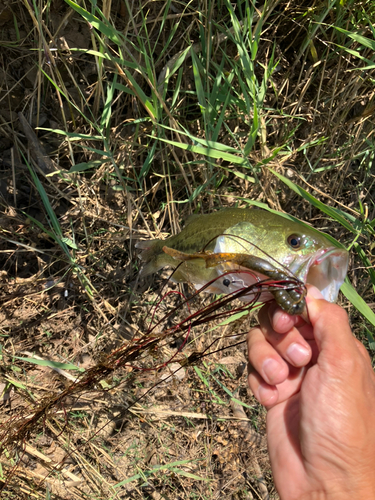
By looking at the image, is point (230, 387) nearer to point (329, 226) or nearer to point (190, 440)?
point (190, 440)

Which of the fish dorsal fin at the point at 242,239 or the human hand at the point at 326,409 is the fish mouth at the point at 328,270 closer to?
the human hand at the point at 326,409

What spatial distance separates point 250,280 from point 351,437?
2.90ft

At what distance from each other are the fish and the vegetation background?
842mm

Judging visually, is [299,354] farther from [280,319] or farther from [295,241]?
[295,241]

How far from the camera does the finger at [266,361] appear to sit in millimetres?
2041

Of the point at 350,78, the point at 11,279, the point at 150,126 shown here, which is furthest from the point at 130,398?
the point at 350,78

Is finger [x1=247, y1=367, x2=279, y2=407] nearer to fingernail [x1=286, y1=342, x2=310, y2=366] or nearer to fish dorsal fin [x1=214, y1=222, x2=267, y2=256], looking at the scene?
fingernail [x1=286, y1=342, x2=310, y2=366]

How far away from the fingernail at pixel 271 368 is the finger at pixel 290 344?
0.22 feet

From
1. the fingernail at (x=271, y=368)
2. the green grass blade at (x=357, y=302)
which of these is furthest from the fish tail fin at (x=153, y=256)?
the green grass blade at (x=357, y=302)

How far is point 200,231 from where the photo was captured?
6.66ft

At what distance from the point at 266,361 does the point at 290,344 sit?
0.17 meters

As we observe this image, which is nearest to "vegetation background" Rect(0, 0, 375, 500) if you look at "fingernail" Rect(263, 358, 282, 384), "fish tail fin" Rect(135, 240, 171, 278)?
"fish tail fin" Rect(135, 240, 171, 278)

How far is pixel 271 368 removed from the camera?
2037 millimetres

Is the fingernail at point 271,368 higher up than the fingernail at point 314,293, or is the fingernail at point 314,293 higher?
the fingernail at point 314,293
